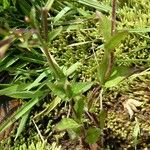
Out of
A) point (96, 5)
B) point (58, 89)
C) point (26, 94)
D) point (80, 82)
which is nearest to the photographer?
point (58, 89)

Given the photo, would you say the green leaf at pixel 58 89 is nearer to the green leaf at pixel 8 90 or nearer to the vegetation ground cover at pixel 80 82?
the vegetation ground cover at pixel 80 82

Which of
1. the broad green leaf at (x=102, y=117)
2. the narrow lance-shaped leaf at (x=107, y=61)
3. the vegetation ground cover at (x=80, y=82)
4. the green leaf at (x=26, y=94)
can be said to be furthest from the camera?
the green leaf at (x=26, y=94)

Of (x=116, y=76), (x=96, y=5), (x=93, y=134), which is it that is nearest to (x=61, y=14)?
(x=96, y=5)

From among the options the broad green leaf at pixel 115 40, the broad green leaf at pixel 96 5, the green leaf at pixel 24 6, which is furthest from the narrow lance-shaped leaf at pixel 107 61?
the green leaf at pixel 24 6

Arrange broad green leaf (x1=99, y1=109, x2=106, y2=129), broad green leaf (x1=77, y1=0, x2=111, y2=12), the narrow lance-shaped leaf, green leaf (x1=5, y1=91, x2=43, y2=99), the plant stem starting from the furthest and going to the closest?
broad green leaf (x1=77, y1=0, x2=111, y2=12) < green leaf (x1=5, y1=91, x2=43, y2=99) < broad green leaf (x1=99, y1=109, x2=106, y2=129) < the narrow lance-shaped leaf < the plant stem

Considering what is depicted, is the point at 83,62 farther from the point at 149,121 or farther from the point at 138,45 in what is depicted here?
the point at 149,121

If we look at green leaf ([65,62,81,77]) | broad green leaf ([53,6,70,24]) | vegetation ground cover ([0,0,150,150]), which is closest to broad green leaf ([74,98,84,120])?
vegetation ground cover ([0,0,150,150])

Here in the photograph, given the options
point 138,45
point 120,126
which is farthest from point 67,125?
point 138,45

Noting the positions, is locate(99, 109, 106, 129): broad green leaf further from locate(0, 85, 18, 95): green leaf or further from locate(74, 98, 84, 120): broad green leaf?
locate(0, 85, 18, 95): green leaf

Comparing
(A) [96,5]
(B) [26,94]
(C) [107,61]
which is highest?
(A) [96,5]

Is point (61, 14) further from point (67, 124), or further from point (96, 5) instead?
point (67, 124)
